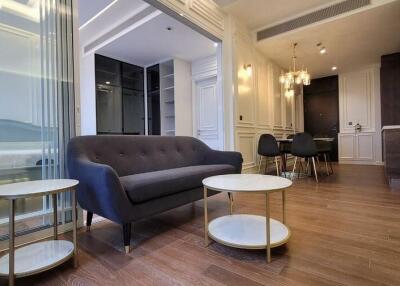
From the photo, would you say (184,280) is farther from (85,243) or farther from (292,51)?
(292,51)

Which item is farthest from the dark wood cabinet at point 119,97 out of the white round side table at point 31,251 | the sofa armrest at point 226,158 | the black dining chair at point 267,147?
the white round side table at point 31,251

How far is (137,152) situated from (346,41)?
4.61m

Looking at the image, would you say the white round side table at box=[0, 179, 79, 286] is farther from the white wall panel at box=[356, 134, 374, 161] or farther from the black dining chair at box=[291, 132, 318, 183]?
the white wall panel at box=[356, 134, 374, 161]

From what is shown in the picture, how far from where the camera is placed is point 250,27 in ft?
14.4

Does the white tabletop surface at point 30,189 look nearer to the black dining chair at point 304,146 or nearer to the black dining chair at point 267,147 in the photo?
the black dining chair at point 267,147

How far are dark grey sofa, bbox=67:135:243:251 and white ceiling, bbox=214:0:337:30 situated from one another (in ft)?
7.97

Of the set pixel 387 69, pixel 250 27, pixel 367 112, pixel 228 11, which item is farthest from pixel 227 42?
pixel 367 112

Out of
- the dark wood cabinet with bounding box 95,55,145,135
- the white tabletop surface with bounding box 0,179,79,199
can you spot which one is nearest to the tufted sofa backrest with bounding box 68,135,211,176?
the white tabletop surface with bounding box 0,179,79,199

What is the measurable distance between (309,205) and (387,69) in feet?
16.1

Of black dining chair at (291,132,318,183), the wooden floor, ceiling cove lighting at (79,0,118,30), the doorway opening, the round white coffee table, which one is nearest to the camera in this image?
the wooden floor

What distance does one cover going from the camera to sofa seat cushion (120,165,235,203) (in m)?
1.58

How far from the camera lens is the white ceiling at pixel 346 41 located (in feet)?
11.8

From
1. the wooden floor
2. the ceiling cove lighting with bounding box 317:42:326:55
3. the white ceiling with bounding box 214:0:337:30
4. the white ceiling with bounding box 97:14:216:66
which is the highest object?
the white ceiling with bounding box 214:0:337:30

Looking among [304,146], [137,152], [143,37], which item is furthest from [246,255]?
[143,37]
